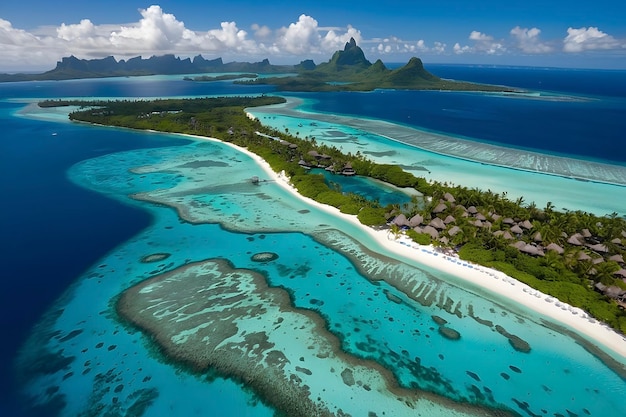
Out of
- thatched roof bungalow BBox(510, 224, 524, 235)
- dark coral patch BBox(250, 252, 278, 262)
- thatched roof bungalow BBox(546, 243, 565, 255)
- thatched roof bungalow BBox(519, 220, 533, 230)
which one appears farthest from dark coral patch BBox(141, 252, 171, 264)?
thatched roof bungalow BBox(519, 220, 533, 230)

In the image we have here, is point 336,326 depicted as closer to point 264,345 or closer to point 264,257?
point 264,345

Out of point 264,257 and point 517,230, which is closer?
point 264,257

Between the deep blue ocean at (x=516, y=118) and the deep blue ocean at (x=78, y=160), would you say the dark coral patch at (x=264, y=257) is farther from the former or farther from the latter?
the deep blue ocean at (x=516, y=118)

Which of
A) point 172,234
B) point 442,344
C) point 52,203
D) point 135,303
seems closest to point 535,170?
point 442,344

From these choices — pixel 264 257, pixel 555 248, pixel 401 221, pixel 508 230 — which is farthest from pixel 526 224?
pixel 264 257

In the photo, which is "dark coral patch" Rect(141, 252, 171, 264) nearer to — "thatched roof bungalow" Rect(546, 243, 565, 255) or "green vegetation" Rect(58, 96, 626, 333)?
"green vegetation" Rect(58, 96, 626, 333)

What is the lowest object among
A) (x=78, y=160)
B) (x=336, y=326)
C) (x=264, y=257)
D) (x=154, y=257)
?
(x=336, y=326)
